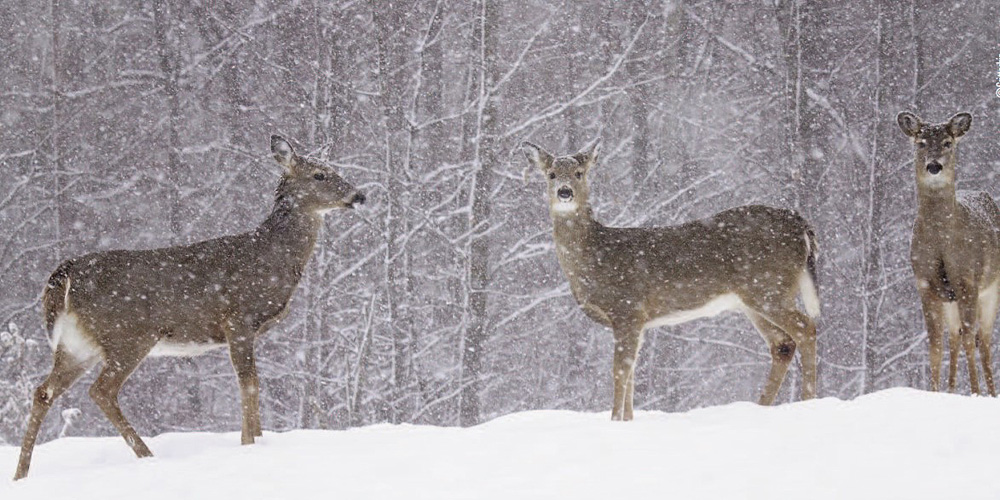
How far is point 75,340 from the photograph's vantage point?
20.6 ft

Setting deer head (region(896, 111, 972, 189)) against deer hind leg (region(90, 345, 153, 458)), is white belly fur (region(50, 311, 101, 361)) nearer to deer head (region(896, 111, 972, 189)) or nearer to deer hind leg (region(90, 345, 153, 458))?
deer hind leg (region(90, 345, 153, 458))

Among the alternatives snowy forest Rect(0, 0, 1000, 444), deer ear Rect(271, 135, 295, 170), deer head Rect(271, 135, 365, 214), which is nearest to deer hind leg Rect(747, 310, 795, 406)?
deer head Rect(271, 135, 365, 214)

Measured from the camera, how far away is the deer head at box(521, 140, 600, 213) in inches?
282

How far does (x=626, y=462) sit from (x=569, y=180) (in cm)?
307

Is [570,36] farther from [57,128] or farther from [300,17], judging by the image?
[57,128]

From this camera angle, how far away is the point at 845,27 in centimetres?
1557

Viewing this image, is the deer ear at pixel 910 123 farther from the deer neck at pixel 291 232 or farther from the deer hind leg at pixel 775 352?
the deer neck at pixel 291 232

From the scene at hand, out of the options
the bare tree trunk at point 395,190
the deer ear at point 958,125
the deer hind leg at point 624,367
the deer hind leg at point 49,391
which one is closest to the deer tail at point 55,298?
the deer hind leg at point 49,391

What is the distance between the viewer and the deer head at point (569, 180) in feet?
23.5

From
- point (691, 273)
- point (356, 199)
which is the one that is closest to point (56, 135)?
point (356, 199)

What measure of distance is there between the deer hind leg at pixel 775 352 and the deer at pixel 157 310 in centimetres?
325

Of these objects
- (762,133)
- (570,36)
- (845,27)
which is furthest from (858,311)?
(570,36)

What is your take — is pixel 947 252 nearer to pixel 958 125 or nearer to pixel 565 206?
pixel 958 125

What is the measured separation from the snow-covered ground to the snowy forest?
8171 mm
